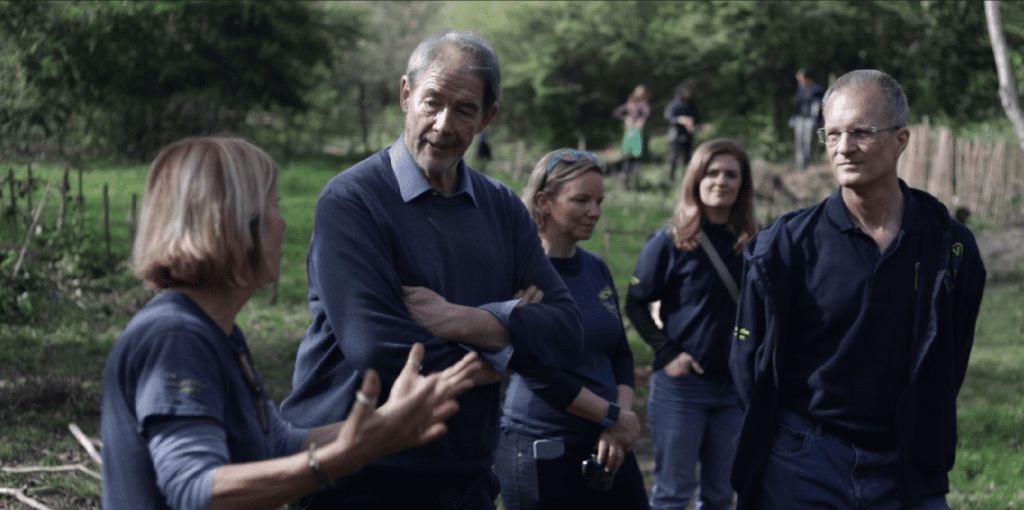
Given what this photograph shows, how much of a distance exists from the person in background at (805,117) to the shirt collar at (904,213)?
17.9 meters

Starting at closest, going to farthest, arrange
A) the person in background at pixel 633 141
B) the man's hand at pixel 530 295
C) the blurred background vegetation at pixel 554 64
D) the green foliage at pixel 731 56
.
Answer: the man's hand at pixel 530 295, the person in background at pixel 633 141, the blurred background vegetation at pixel 554 64, the green foliage at pixel 731 56

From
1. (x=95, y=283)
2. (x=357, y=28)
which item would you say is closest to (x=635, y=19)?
(x=357, y=28)

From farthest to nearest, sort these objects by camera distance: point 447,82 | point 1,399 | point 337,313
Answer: point 1,399
point 447,82
point 337,313

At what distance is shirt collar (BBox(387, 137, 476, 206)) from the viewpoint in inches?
102

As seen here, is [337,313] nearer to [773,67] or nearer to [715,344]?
[715,344]

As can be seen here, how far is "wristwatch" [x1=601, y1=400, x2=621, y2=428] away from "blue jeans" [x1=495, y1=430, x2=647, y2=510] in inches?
6.8

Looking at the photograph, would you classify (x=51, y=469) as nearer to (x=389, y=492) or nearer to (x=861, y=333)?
(x=389, y=492)

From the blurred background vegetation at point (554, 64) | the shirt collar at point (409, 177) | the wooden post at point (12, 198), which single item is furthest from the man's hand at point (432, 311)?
the blurred background vegetation at point (554, 64)

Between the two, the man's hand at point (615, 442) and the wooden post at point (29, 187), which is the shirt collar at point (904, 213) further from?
the wooden post at point (29, 187)

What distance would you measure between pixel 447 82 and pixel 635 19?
25853 mm

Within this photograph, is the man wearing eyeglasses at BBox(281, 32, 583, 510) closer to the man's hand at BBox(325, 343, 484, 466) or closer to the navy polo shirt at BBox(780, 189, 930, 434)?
the man's hand at BBox(325, 343, 484, 466)

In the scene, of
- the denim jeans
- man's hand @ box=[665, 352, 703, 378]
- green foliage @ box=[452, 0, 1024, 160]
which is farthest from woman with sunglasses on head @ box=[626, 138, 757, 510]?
green foliage @ box=[452, 0, 1024, 160]

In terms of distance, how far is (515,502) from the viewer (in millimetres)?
3541

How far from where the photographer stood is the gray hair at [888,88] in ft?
9.88
